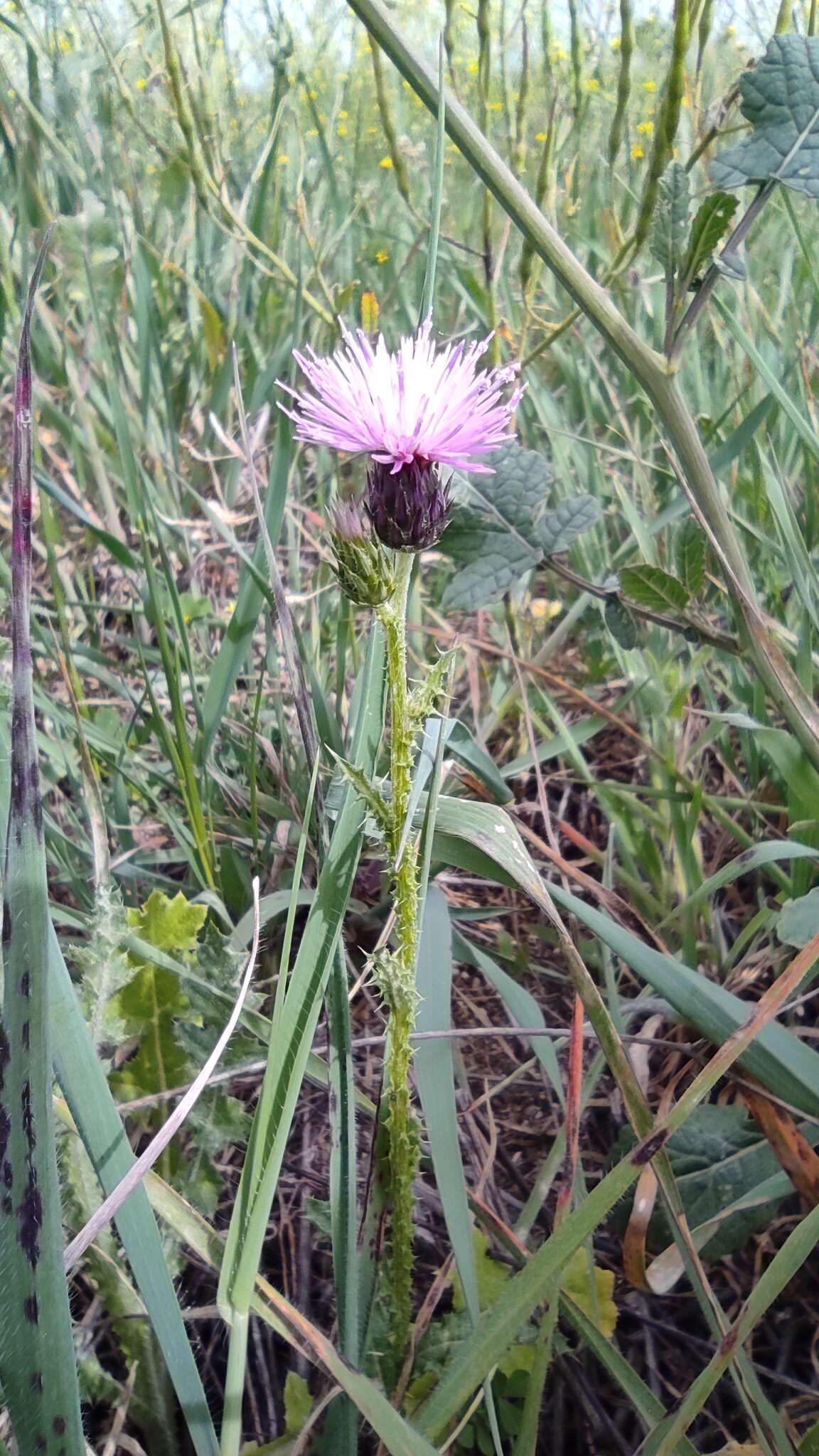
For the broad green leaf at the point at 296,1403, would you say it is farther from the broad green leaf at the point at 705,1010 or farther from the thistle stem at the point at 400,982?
the broad green leaf at the point at 705,1010

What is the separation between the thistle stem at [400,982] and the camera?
59 cm

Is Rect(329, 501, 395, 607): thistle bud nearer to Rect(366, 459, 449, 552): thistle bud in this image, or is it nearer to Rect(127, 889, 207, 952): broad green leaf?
Rect(366, 459, 449, 552): thistle bud

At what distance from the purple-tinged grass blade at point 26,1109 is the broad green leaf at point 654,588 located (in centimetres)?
61

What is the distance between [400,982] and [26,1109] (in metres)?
0.23

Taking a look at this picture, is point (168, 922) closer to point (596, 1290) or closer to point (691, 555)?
point (596, 1290)

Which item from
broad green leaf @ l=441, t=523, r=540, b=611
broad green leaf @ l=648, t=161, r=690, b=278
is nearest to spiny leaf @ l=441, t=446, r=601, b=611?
broad green leaf @ l=441, t=523, r=540, b=611

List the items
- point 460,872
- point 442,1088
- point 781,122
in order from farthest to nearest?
point 460,872
point 781,122
point 442,1088

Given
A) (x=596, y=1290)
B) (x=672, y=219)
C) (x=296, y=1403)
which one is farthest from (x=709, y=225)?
(x=296, y=1403)

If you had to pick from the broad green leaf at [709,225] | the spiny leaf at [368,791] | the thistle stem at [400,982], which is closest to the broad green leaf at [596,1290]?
the thistle stem at [400,982]

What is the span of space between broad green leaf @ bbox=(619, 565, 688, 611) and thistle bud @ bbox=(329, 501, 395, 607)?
396mm

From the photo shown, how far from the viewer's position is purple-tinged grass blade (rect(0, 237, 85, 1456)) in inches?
17.1

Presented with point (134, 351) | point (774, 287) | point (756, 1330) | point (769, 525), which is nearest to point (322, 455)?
point (134, 351)

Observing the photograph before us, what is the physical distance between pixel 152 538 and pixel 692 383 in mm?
903

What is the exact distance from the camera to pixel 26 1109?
1.44 feet
